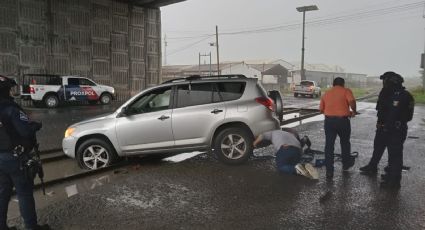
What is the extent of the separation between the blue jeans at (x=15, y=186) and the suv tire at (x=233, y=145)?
3.77 m

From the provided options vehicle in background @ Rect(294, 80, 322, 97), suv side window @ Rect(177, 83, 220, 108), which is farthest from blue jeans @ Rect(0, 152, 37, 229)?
vehicle in background @ Rect(294, 80, 322, 97)

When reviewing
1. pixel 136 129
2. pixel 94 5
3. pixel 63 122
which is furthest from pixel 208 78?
pixel 94 5

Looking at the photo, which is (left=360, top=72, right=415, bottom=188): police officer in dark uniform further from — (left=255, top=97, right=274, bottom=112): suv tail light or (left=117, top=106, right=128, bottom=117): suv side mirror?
(left=117, top=106, right=128, bottom=117): suv side mirror

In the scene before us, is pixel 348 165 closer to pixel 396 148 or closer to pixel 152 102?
pixel 396 148

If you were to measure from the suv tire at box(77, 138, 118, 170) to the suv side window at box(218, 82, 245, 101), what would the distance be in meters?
2.44

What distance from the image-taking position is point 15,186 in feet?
14.3

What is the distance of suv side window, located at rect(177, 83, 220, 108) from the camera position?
764cm

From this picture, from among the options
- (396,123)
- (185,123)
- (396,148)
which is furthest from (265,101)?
(396,148)

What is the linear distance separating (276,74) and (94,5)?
1890 inches

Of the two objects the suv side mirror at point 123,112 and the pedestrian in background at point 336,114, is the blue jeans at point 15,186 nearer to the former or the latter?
the suv side mirror at point 123,112

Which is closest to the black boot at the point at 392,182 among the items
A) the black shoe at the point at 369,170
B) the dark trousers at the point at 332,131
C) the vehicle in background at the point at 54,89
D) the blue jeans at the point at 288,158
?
the black shoe at the point at 369,170

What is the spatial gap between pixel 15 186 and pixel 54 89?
17.4 meters

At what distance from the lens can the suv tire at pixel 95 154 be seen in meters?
7.77

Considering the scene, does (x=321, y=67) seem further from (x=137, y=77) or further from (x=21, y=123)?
(x=21, y=123)
